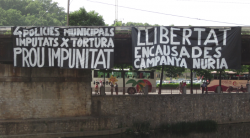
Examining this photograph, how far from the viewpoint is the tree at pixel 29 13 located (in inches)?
3216

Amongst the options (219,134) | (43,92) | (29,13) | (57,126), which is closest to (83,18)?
(43,92)

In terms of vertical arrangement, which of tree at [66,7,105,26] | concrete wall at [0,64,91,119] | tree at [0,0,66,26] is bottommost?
concrete wall at [0,64,91,119]

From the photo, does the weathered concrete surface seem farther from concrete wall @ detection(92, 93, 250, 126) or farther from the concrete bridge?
concrete wall @ detection(92, 93, 250, 126)

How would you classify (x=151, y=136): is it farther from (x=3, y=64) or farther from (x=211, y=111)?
(x=3, y=64)

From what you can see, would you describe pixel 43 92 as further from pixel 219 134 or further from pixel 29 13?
pixel 29 13

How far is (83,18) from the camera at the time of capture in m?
44.7

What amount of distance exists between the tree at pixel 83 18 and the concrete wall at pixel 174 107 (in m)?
24.4

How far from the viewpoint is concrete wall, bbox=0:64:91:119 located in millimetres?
21125

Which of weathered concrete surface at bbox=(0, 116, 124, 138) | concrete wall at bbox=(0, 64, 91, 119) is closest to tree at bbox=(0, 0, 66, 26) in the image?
concrete wall at bbox=(0, 64, 91, 119)

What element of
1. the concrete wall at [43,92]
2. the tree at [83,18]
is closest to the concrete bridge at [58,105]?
the concrete wall at [43,92]

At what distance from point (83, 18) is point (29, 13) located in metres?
61.8

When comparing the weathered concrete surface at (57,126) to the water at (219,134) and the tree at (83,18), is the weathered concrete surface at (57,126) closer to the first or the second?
the water at (219,134)

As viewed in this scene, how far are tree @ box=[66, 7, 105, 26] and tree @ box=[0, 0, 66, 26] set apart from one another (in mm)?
40008

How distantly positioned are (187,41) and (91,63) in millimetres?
7484
